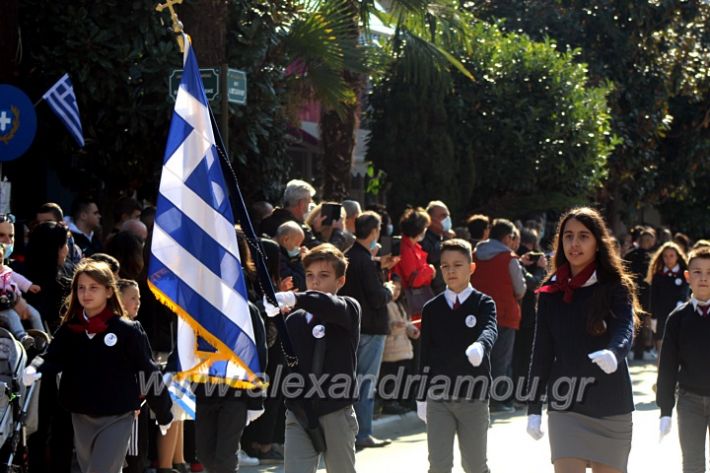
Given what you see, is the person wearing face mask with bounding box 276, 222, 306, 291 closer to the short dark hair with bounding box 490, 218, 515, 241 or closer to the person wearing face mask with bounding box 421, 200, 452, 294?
the person wearing face mask with bounding box 421, 200, 452, 294

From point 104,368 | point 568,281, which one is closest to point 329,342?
point 104,368

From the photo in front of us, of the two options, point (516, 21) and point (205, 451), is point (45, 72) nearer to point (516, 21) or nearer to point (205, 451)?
point (205, 451)

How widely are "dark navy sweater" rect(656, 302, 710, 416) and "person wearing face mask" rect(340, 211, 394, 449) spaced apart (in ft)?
10.8

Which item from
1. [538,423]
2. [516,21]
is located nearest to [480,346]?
[538,423]

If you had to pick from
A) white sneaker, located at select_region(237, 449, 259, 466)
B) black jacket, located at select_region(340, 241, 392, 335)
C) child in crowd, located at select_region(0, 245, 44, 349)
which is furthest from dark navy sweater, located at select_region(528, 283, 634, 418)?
black jacket, located at select_region(340, 241, 392, 335)

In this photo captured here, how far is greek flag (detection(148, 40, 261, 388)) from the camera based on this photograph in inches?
262

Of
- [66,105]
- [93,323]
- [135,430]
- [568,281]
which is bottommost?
[135,430]

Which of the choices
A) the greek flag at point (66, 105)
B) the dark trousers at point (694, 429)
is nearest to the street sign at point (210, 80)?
the greek flag at point (66, 105)

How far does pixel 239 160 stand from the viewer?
13016 millimetres

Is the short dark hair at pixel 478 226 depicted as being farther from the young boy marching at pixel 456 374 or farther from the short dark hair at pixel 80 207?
the young boy marching at pixel 456 374

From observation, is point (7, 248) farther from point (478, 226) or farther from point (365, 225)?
point (478, 226)

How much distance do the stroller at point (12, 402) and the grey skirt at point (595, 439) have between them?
3.25m

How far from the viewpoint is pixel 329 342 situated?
24.7 feet

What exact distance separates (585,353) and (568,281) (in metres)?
0.42
